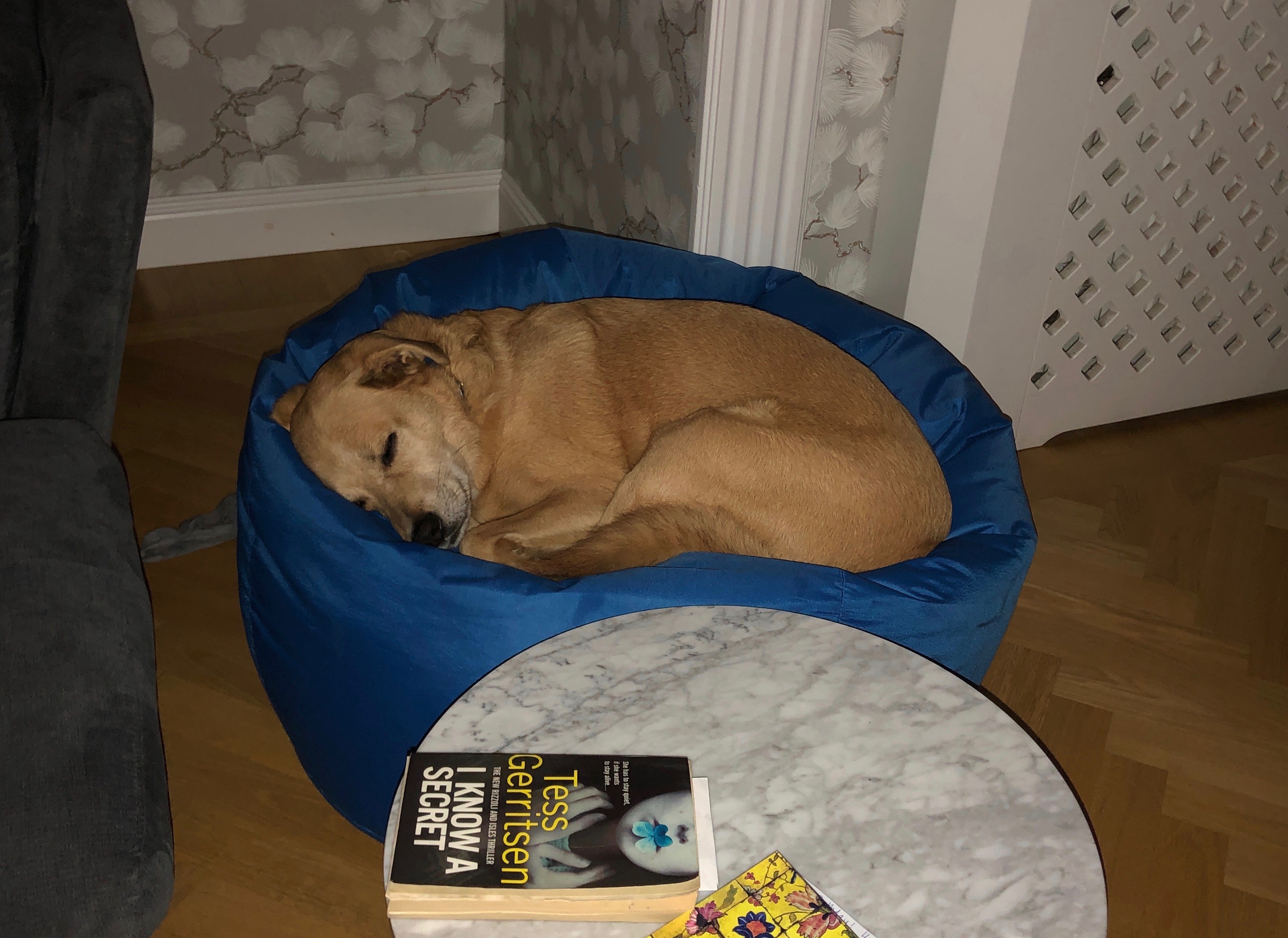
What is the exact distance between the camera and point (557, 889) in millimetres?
1085

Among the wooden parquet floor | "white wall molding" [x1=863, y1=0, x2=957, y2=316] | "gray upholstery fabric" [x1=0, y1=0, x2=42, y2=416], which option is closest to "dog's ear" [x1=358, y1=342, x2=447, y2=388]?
"gray upholstery fabric" [x1=0, y1=0, x2=42, y2=416]

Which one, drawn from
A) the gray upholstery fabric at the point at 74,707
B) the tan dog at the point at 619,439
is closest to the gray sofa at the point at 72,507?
the gray upholstery fabric at the point at 74,707

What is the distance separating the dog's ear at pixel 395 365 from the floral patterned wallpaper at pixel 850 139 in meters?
1.26

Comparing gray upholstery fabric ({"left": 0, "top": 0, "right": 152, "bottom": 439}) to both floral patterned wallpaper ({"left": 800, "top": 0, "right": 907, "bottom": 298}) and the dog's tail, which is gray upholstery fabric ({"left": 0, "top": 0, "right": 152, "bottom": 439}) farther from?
floral patterned wallpaper ({"left": 800, "top": 0, "right": 907, "bottom": 298})

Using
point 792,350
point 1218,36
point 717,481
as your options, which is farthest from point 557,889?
point 1218,36

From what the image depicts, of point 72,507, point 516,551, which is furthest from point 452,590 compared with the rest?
point 72,507

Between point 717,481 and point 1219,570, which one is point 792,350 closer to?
point 717,481

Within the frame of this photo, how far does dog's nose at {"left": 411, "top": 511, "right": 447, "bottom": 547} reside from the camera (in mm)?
2229

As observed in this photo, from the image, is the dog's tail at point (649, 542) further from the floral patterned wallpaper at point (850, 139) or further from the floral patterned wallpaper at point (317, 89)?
the floral patterned wallpaper at point (317, 89)

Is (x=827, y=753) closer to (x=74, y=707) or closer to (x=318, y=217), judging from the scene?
(x=74, y=707)

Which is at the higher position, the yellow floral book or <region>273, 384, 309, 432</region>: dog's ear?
the yellow floral book

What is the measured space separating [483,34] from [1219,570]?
Result: 3587mm

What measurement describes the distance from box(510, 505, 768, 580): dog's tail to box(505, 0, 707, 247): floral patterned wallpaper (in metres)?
1.25

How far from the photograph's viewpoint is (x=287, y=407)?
2.39 metres
